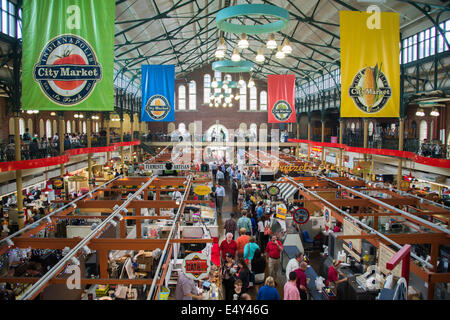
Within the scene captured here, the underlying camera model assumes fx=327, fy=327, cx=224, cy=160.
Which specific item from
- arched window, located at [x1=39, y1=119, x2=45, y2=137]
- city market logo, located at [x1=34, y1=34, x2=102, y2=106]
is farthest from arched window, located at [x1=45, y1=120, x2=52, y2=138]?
city market logo, located at [x1=34, y1=34, x2=102, y2=106]

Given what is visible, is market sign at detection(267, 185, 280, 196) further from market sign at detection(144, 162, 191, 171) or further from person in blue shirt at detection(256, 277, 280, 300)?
person in blue shirt at detection(256, 277, 280, 300)

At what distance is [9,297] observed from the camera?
493 cm

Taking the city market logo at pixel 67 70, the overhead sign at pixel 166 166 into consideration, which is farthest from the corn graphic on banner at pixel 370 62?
the overhead sign at pixel 166 166

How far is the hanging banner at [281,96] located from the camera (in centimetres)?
1631

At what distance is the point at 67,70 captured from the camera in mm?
6301

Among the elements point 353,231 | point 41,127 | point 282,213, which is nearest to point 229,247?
point 353,231

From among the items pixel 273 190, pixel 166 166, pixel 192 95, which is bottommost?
pixel 273 190

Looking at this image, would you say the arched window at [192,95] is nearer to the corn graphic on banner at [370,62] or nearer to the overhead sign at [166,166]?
the overhead sign at [166,166]

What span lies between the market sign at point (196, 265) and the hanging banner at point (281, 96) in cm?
1214

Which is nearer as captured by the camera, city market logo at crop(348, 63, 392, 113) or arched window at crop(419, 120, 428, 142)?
city market logo at crop(348, 63, 392, 113)

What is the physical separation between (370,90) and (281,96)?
8.28 m

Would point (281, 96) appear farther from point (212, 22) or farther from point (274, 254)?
point (274, 254)

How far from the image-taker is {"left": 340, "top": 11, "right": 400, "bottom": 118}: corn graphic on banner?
7949mm

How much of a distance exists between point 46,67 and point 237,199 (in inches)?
443
